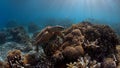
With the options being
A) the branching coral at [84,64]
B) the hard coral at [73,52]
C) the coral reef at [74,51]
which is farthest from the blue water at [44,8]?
the branching coral at [84,64]

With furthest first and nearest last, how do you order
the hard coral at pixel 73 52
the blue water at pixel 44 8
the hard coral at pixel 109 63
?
the blue water at pixel 44 8 → the hard coral at pixel 73 52 → the hard coral at pixel 109 63

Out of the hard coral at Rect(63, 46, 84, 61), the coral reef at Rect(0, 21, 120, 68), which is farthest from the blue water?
A: the hard coral at Rect(63, 46, 84, 61)

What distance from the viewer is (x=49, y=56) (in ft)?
17.8

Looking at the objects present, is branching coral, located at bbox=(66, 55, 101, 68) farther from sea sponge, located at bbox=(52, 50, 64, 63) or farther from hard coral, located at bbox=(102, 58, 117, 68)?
sea sponge, located at bbox=(52, 50, 64, 63)

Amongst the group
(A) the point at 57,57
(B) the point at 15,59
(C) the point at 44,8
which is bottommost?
(A) the point at 57,57

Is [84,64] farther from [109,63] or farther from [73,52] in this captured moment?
[109,63]

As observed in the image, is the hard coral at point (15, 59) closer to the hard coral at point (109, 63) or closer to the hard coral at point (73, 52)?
the hard coral at point (73, 52)

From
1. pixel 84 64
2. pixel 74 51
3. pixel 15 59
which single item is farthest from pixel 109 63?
pixel 15 59

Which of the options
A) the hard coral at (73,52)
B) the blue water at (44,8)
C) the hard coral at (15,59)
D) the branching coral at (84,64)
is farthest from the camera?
the blue water at (44,8)

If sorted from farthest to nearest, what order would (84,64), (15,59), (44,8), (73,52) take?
(44,8) → (15,59) → (73,52) → (84,64)

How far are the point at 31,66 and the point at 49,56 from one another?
0.61 metres

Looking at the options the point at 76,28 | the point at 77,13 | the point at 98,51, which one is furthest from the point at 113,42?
the point at 77,13

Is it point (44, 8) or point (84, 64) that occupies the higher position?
point (44, 8)

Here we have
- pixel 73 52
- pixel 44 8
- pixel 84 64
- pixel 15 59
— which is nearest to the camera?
pixel 84 64
